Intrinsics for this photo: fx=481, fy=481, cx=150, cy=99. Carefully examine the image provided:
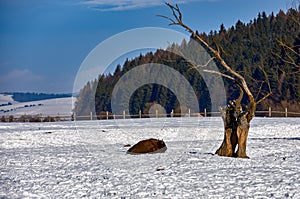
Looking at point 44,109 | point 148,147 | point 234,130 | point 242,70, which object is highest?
point 242,70

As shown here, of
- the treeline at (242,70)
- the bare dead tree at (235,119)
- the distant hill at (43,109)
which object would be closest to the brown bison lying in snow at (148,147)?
the bare dead tree at (235,119)

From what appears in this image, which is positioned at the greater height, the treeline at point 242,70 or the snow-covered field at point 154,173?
the treeline at point 242,70

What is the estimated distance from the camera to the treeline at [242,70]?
64312mm

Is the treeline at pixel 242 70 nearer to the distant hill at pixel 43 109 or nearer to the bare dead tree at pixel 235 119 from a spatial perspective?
the distant hill at pixel 43 109

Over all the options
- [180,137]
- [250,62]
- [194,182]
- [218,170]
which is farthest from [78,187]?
[250,62]

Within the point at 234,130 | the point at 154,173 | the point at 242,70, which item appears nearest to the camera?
the point at 154,173

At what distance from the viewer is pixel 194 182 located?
465 inches

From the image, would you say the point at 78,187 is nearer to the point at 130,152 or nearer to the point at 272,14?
the point at 130,152

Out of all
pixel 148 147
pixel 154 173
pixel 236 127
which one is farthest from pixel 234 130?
pixel 154 173

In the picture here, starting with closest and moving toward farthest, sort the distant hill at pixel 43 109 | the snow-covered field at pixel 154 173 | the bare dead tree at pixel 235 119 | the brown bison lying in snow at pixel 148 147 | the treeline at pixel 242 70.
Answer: the snow-covered field at pixel 154 173 → the bare dead tree at pixel 235 119 → the brown bison lying in snow at pixel 148 147 → the distant hill at pixel 43 109 → the treeline at pixel 242 70

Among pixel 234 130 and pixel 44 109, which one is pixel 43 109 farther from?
pixel 234 130

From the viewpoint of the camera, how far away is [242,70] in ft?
214

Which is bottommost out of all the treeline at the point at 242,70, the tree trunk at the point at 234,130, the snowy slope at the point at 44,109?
the tree trunk at the point at 234,130

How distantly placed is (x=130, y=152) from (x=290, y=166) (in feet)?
21.5
